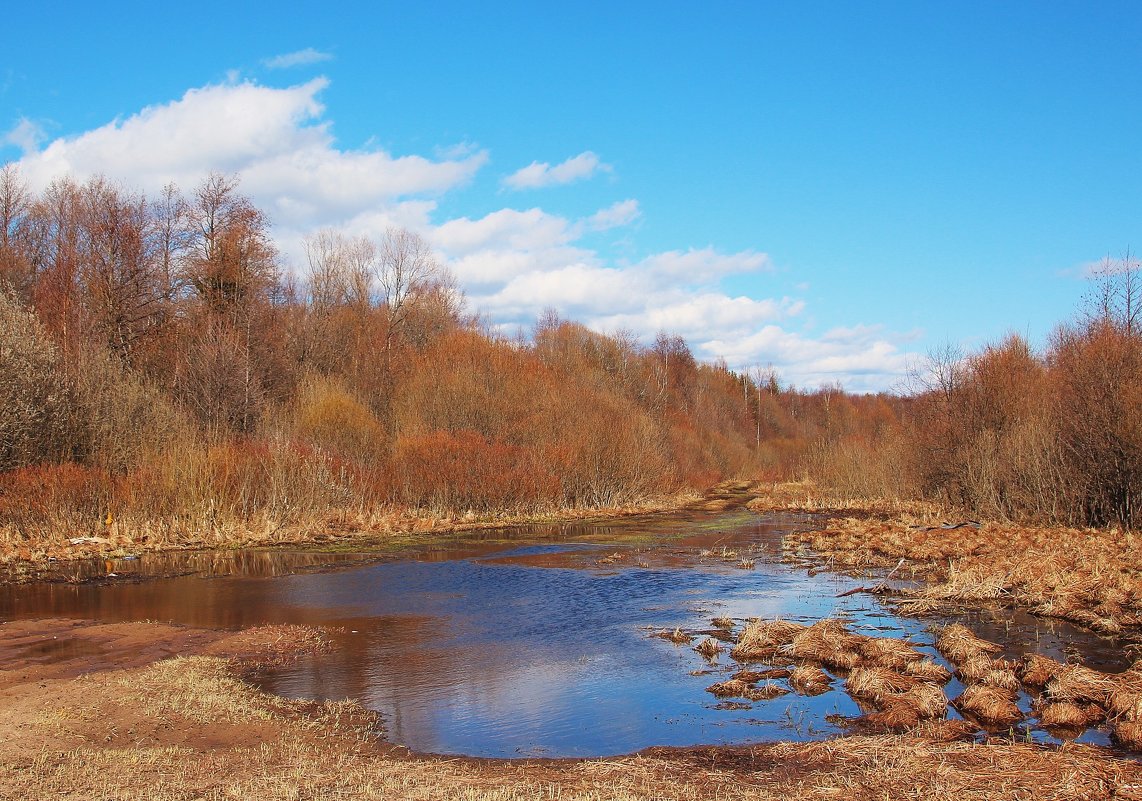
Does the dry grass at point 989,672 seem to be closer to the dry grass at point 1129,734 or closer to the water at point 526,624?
the water at point 526,624

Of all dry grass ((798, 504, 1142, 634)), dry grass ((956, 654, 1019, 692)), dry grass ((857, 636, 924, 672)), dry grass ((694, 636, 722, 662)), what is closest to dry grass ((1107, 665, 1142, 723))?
dry grass ((956, 654, 1019, 692))

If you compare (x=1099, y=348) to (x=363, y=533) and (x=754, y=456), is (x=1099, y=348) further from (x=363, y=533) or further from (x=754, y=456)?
A: (x=754, y=456)

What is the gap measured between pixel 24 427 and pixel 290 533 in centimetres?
728

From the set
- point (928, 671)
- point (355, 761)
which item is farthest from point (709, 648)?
point (355, 761)

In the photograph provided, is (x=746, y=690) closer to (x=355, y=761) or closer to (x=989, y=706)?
(x=989, y=706)

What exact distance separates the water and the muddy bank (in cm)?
74

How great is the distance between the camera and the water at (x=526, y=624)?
895 cm

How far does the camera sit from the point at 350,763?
7.34 meters

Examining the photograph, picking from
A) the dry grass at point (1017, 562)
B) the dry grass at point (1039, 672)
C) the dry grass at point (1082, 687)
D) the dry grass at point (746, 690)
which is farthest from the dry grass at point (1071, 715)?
the dry grass at point (1017, 562)

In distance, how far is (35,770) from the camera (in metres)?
6.78

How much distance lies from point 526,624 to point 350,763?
7.02 m

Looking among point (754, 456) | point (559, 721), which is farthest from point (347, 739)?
point (754, 456)

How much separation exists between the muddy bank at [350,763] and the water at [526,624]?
0.74m

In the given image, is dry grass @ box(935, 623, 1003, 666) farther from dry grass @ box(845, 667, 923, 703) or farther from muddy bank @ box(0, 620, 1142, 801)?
muddy bank @ box(0, 620, 1142, 801)
